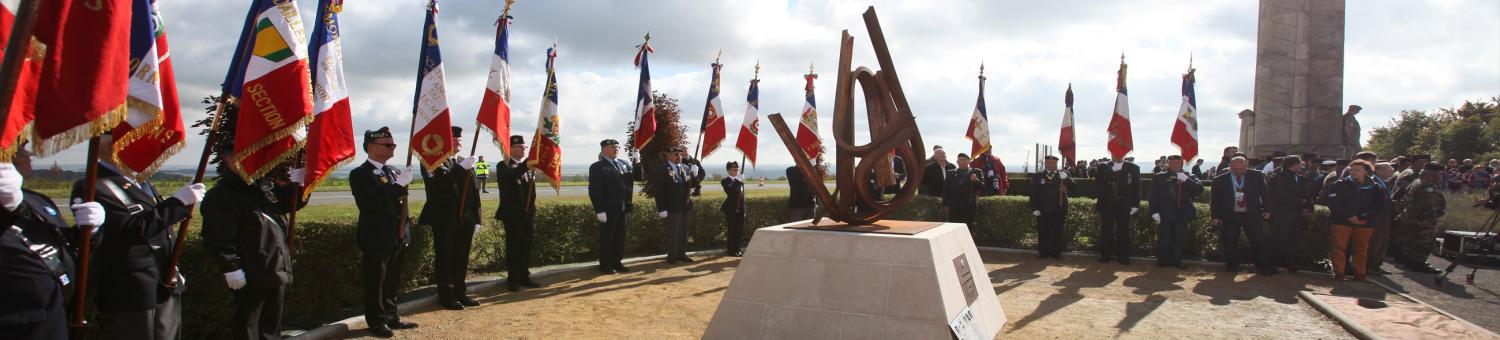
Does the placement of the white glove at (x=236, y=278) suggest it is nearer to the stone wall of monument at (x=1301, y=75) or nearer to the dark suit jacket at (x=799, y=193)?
the dark suit jacket at (x=799, y=193)

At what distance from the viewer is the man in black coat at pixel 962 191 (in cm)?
1099

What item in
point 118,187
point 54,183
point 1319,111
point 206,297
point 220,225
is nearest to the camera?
point 118,187

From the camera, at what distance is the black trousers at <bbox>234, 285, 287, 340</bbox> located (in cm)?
434

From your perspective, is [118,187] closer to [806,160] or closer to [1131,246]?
[806,160]

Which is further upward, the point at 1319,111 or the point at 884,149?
the point at 1319,111

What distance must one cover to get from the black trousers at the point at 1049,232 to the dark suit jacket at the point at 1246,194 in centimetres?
194

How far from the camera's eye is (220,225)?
4.07 metres

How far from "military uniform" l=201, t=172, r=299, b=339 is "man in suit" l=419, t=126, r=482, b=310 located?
1871mm

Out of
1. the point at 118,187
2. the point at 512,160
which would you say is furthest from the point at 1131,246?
the point at 118,187

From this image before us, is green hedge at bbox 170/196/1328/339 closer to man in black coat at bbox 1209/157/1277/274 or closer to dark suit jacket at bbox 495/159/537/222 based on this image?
man in black coat at bbox 1209/157/1277/274

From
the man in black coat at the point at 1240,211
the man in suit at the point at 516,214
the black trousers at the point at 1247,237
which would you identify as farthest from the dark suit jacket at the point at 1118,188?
the man in suit at the point at 516,214

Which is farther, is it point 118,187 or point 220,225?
point 220,225

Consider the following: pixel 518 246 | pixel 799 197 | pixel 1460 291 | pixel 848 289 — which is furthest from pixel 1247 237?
pixel 518 246

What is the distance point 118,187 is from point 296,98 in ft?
3.38
